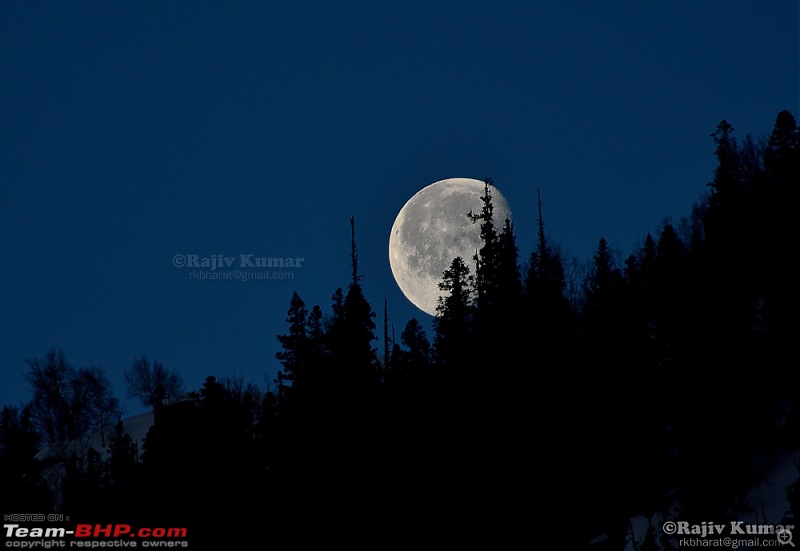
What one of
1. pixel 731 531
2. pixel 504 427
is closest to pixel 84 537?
pixel 504 427

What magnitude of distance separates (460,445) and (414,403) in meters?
4.62

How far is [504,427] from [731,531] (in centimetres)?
1579

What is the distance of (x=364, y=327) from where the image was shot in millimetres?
57031

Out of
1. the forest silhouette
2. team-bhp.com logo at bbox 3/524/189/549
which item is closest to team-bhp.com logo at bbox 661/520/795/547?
the forest silhouette

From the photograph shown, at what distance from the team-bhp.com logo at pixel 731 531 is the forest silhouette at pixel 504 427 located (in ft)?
8.74

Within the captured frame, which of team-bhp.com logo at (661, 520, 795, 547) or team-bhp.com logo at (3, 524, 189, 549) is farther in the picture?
team-bhp.com logo at (3, 524, 189, 549)

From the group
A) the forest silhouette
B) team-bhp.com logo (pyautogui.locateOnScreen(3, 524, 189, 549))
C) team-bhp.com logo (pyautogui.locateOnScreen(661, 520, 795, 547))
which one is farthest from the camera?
the forest silhouette

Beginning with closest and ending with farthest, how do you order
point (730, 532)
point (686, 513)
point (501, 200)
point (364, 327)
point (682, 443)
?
point (730, 532)
point (686, 513)
point (682, 443)
point (364, 327)
point (501, 200)

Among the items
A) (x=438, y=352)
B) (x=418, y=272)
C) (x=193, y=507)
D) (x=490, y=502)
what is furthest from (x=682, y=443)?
(x=418, y=272)

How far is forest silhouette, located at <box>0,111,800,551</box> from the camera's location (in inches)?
1758

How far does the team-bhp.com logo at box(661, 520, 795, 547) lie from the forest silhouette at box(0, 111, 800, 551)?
8.74ft

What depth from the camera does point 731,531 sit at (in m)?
33.7

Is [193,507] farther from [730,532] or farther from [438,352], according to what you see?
[730,532]

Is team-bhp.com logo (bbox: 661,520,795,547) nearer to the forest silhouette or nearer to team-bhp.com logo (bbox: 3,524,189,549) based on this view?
the forest silhouette
